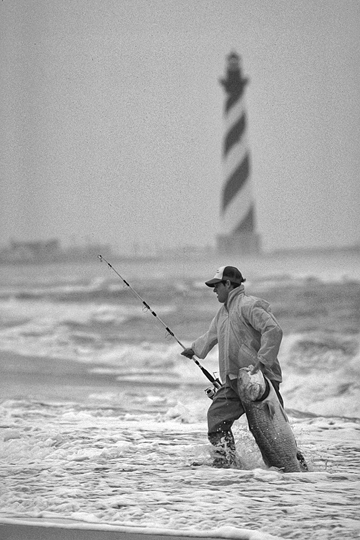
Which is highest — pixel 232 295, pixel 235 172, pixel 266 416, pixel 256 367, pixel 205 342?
pixel 235 172

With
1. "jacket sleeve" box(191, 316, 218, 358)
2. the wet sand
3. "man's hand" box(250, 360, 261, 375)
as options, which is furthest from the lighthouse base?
the wet sand

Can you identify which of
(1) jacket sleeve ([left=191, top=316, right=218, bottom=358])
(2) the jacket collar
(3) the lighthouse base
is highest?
(3) the lighthouse base

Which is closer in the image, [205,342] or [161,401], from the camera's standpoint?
[205,342]

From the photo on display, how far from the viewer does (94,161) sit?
7.23 m

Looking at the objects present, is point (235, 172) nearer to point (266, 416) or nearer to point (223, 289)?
point (223, 289)

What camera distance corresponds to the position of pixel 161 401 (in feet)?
21.9

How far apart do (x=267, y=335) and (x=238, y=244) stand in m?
3.19

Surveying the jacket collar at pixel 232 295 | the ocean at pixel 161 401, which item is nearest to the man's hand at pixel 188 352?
the jacket collar at pixel 232 295

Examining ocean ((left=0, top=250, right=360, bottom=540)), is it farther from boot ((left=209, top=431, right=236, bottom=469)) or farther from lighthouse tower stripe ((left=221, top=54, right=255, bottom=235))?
lighthouse tower stripe ((left=221, top=54, right=255, bottom=235))

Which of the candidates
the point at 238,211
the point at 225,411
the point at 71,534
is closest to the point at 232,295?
the point at 225,411

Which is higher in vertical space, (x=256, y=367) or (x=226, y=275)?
(x=226, y=275)

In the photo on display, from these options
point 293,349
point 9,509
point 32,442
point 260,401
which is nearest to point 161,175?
point 293,349

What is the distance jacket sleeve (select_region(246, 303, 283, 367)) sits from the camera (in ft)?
13.7

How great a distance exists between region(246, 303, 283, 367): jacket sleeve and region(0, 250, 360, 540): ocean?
20.3 inches
